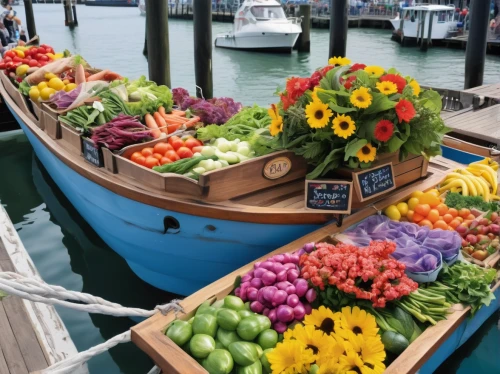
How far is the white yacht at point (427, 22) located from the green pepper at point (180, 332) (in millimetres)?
28034

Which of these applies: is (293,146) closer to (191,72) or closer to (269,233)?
(269,233)

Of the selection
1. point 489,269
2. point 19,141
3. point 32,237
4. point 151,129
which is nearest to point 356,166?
point 489,269

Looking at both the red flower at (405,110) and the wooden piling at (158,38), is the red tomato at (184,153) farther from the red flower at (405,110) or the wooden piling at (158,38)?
the wooden piling at (158,38)

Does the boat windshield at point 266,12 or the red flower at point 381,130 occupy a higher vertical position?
the boat windshield at point 266,12

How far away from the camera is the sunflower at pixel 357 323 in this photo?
96.5 inches

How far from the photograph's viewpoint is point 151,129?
4621 mm

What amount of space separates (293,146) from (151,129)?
1.45m

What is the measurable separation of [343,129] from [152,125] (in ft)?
6.69

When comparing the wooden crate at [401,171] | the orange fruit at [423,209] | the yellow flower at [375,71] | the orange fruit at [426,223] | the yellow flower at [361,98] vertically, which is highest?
the yellow flower at [375,71]

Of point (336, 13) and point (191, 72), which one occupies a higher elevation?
point (336, 13)

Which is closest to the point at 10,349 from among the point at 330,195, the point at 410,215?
the point at 330,195

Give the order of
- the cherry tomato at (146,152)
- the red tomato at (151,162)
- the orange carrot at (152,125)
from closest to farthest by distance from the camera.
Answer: the red tomato at (151,162)
the cherry tomato at (146,152)
the orange carrot at (152,125)

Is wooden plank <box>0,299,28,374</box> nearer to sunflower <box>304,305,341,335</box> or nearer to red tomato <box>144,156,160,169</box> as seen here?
red tomato <box>144,156,160,169</box>

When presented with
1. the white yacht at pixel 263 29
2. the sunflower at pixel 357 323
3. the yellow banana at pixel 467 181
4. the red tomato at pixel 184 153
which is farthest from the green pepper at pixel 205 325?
the white yacht at pixel 263 29
